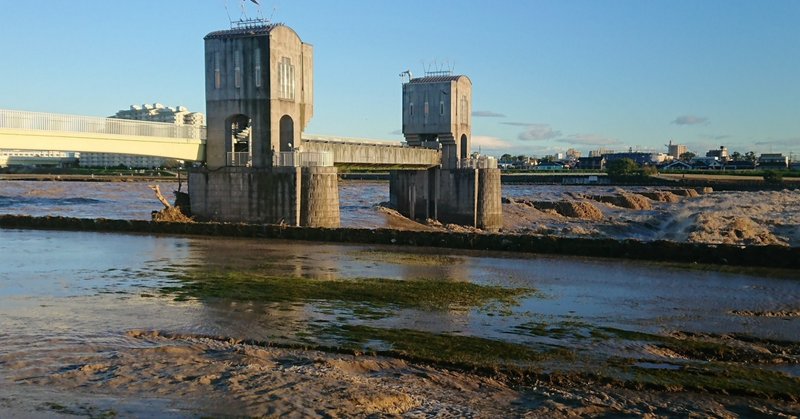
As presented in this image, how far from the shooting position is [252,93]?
4212 centimetres

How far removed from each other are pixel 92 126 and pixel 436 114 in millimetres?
31794

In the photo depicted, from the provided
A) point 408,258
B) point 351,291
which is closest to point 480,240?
point 408,258

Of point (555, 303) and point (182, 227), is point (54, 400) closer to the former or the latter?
point (555, 303)

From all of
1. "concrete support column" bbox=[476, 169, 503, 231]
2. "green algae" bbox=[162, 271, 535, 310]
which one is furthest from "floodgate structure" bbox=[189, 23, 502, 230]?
"concrete support column" bbox=[476, 169, 503, 231]

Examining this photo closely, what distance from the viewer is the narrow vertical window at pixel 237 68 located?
42156 millimetres

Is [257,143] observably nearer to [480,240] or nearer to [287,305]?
[480,240]

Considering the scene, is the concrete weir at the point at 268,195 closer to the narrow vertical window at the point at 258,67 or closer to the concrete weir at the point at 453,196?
the narrow vertical window at the point at 258,67

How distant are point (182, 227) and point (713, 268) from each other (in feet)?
84.6

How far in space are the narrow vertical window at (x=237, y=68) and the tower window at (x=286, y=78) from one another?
7.07 feet

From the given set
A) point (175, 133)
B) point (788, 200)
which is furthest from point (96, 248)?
point (788, 200)

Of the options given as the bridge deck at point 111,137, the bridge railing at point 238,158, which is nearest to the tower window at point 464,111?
the bridge deck at point 111,137

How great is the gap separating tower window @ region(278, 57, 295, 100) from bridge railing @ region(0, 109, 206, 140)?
5.43 metres

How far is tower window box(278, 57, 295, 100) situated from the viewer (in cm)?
4244

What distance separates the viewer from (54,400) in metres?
11.6
